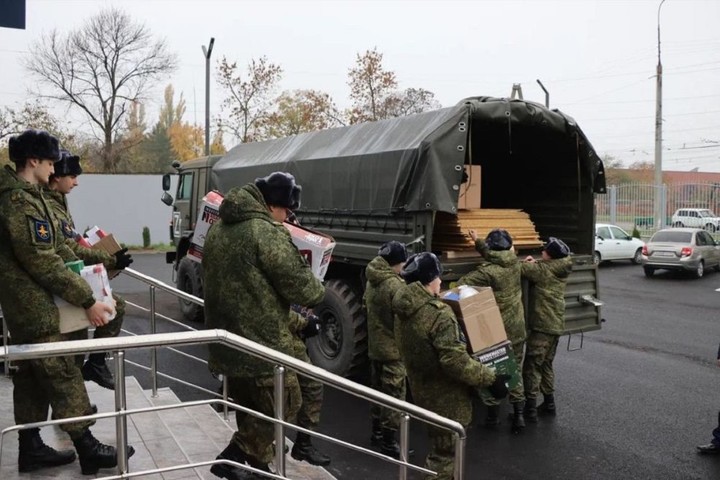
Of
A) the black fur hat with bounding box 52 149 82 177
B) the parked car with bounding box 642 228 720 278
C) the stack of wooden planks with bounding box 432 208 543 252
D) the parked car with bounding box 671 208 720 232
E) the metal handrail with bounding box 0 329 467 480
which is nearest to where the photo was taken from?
the metal handrail with bounding box 0 329 467 480

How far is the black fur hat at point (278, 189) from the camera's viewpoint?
378 centimetres

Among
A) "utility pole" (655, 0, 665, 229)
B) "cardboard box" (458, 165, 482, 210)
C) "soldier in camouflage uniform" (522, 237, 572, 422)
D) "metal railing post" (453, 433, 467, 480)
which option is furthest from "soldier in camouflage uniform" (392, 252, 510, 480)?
"utility pole" (655, 0, 665, 229)

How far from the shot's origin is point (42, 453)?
3.67 meters

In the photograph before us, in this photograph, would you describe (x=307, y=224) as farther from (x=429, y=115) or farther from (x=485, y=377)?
(x=485, y=377)

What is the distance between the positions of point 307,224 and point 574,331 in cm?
346

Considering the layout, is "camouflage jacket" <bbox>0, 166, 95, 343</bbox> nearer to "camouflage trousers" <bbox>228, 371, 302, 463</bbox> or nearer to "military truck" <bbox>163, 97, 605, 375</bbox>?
"camouflage trousers" <bbox>228, 371, 302, 463</bbox>

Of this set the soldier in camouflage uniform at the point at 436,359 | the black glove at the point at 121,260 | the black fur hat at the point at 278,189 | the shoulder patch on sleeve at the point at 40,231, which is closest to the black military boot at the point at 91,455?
the shoulder patch on sleeve at the point at 40,231

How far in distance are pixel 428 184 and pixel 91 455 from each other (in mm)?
3893

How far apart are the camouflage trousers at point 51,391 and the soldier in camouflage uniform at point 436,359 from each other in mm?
1864

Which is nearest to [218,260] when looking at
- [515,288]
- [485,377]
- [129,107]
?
[485,377]

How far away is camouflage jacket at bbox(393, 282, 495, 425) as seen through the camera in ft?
12.7

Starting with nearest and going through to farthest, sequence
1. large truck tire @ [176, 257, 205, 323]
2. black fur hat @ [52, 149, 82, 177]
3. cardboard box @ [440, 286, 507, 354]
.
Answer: cardboard box @ [440, 286, 507, 354], black fur hat @ [52, 149, 82, 177], large truck tire @ [176, 257, 205, 323]

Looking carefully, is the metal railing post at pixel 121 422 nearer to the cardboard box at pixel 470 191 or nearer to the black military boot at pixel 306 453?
the black military boot at pixel 306 453

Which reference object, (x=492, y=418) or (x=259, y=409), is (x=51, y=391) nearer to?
(x=259, y=409)
